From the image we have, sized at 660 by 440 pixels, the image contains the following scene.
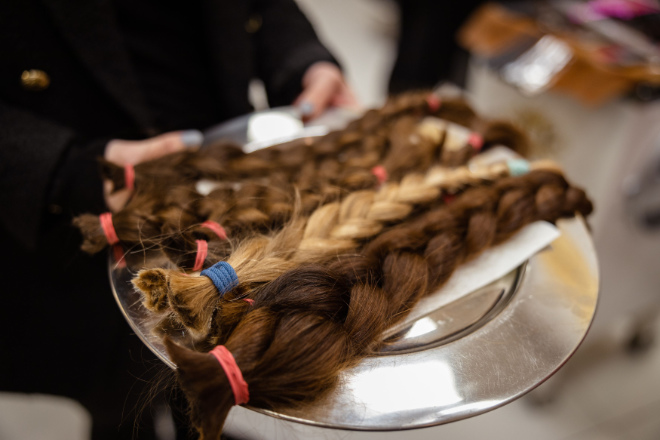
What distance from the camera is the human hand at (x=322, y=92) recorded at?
0.72m

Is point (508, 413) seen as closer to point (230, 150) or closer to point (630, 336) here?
point (630, 336)

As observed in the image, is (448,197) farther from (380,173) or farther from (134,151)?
(134,151)

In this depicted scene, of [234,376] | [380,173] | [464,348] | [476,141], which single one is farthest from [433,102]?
[234,376]

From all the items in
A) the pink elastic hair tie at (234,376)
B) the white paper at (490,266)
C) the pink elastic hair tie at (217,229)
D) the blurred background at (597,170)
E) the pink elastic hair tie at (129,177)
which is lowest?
the blurred background at (597,170)

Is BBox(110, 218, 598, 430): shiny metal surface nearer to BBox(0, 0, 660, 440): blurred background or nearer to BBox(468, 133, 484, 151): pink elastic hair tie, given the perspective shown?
BBox(468, 133, 484, 151): pink elastic hair tie

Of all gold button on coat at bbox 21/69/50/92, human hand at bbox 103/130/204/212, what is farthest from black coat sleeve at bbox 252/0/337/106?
gold button on coat at bbox 21/69/50/92

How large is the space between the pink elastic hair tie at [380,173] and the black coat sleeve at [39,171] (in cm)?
35

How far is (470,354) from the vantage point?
372mm

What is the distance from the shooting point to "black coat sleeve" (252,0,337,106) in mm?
799

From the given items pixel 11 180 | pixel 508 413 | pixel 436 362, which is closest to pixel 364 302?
pixel 436 362

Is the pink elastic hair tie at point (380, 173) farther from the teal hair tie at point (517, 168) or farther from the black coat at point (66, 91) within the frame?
the black coat at point (66, 91)

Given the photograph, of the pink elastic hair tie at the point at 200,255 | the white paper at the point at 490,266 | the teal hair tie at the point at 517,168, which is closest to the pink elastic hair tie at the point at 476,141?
the teal hair tie at the point at 517,168

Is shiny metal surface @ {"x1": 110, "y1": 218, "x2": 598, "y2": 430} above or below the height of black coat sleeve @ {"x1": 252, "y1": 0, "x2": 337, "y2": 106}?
below

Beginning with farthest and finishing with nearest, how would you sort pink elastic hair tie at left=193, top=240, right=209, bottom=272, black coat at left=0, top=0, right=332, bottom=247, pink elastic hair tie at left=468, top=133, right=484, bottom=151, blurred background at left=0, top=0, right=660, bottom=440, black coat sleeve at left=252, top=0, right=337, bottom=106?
blurred background at left=0, top=0, right=660, bottom=440 < black coat sleeve at left=252, top=0, right=337, bottom=106 < pink elastic hair tie at left=468, top=133, right=484, bottom=151 < black coat at left=0, top=0, right=332, bottom=247 < pink elastic hair tie at left=193, top=240, right=209, bottom=272
